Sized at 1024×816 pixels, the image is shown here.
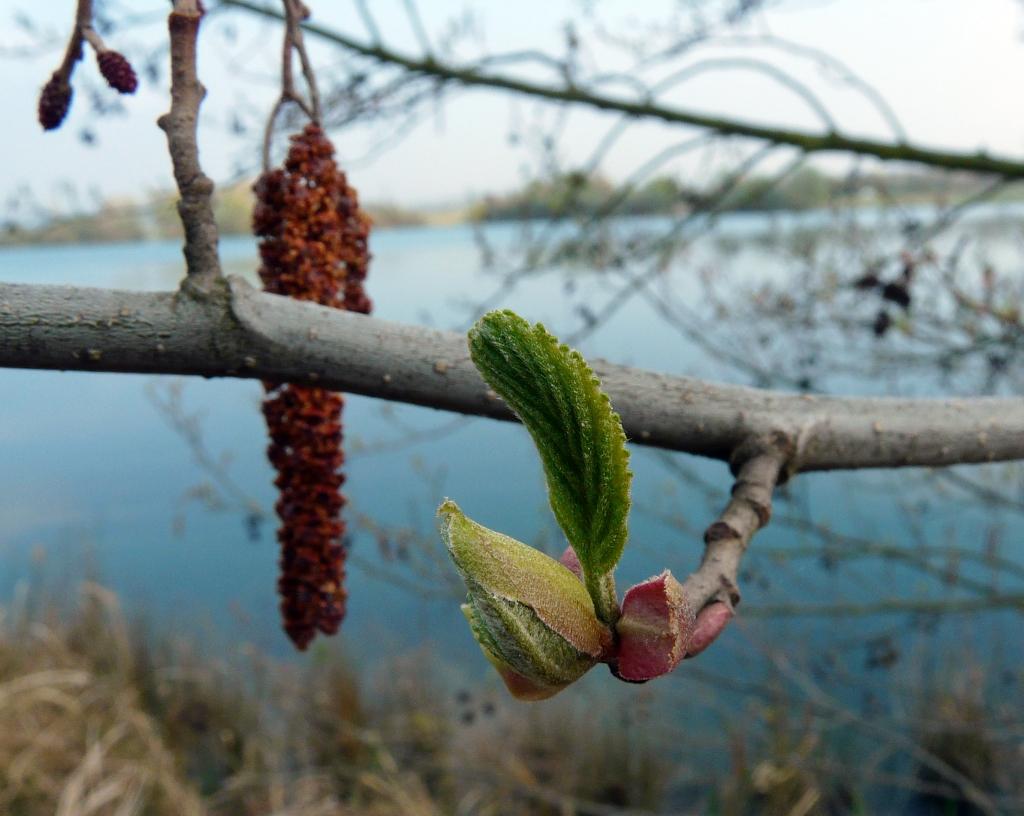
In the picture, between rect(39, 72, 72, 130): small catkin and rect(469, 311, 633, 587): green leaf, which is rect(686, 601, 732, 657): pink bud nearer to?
rect(469, 311, 633, 587): green leaf

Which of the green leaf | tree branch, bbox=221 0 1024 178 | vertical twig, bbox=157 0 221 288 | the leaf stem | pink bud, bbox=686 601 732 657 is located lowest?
pink bud, bbox=686 601 732 657

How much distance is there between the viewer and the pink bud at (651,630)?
346mm

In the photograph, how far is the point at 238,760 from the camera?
3.41 m

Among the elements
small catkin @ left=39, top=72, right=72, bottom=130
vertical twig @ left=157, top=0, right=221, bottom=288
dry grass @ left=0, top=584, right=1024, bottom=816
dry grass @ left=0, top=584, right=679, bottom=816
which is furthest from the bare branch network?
dry grass @ left=0, top=584, right=1024, bottom=816

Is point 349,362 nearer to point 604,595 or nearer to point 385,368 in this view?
point 385,368

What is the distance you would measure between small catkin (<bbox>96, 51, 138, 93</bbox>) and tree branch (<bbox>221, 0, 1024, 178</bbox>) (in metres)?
1.55

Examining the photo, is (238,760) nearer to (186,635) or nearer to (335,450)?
(186,635)

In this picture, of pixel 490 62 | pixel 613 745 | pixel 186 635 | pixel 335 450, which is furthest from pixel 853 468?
pixel 186 635

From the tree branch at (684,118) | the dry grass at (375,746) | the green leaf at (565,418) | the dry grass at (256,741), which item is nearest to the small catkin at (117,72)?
the green leaf at (565,418)

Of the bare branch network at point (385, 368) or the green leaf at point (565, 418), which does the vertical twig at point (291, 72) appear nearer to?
the bare branch network at point (385, 368)

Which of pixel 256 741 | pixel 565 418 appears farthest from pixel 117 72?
pixel 256 741

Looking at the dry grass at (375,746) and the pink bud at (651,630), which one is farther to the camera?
the dry grass at (375,746)

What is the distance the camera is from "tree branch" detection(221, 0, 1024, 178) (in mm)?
1949

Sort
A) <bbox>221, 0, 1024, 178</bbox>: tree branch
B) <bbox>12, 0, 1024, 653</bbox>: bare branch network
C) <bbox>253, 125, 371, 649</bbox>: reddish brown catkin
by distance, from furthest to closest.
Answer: <bbox>221, 0, 1024, 178</bbox>: tree branch → <bbox>253, 125, 371, 649</bbox>: reddish brown catkin → <bbox>12, 0, 1024, 653</bbox>: bare branch network
